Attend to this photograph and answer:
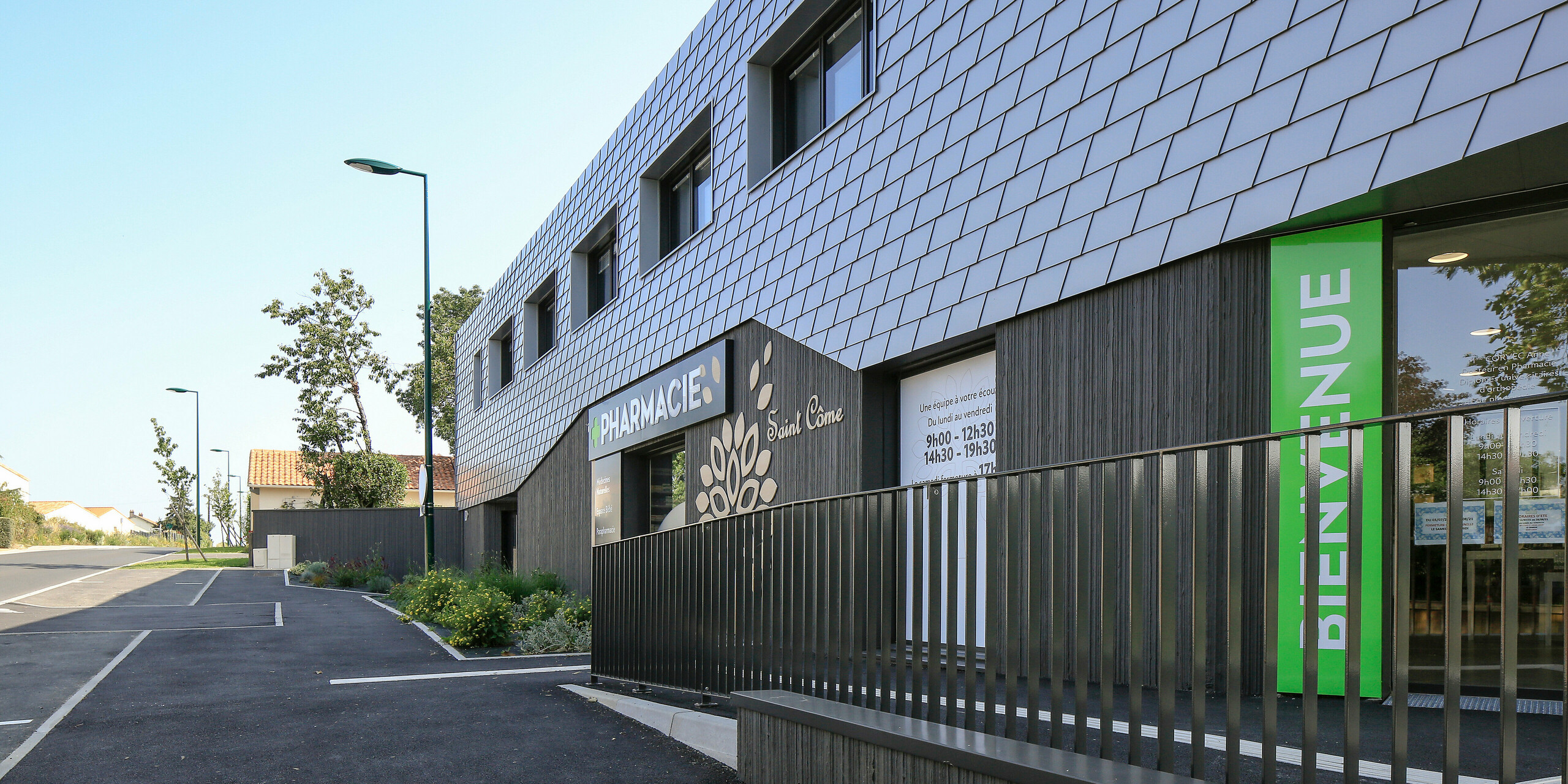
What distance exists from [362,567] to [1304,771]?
3319 cm

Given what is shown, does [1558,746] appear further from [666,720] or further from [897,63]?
[897,63]

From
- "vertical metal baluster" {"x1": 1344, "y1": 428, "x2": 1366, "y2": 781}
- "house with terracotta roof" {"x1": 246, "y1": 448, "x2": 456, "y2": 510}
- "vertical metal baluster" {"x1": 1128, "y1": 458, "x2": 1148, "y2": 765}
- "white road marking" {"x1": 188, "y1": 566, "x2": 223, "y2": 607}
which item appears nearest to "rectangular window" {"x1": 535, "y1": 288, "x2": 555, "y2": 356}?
"white road marking" {"x1": 188, "y1": 566, "x2": 223, "y2": 607}

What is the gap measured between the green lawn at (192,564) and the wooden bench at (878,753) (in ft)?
118

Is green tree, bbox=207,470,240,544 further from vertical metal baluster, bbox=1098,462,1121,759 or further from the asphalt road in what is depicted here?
vertical metal baluster, bbox=1098,462,1121,759

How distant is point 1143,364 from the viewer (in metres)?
6.79

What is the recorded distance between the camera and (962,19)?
8719 millimetres

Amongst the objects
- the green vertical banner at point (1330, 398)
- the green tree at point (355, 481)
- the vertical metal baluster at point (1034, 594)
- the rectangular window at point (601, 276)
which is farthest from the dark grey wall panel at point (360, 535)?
the vertical metal baluster at point (1034, 594)

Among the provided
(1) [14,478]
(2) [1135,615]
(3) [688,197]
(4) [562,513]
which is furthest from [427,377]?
(1) [14,478]

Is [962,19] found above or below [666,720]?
above

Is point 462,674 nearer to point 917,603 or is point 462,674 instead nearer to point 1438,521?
point 917,603

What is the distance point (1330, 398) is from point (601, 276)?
15595 mm

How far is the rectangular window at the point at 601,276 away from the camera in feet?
62.2

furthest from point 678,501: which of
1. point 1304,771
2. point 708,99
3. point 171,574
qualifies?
point 171,574

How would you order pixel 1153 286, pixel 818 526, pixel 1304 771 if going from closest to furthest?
pixel 1304 771 < pixel 818 526 < pixel 1153 286
